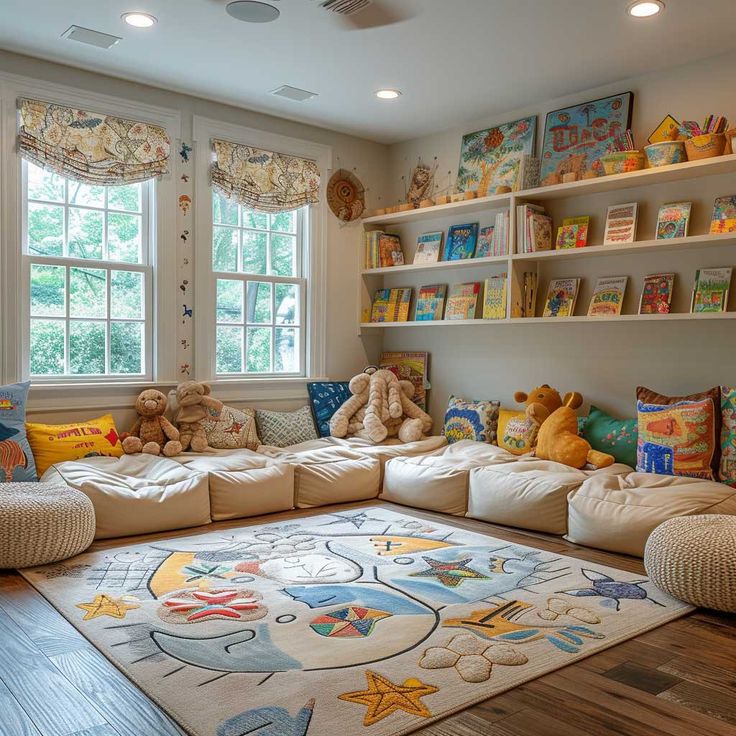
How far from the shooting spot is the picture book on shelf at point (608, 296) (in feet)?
14.6

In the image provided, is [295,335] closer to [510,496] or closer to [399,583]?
[510,496]

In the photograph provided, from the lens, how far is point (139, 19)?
364 cm

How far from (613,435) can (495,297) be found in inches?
48.3

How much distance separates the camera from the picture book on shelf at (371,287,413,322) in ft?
18.7

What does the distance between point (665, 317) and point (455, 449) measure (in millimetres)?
1509

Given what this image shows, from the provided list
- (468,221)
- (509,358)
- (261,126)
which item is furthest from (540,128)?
(261,126)

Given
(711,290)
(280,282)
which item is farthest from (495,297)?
(280,282)

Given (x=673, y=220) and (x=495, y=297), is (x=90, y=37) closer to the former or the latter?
(x=495, y=297)

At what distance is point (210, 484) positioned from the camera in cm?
410

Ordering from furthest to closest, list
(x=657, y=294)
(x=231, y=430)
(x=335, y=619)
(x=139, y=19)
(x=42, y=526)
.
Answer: (x=231, y=430)
(x=657, y=294)
(x=139, y=19)
(x=42, y=526)
(x=335, y=619)

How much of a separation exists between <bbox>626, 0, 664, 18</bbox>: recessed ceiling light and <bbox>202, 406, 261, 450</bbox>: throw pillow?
10.3 feet

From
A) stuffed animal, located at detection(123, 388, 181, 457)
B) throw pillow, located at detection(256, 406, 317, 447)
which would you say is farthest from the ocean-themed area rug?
throw pillow, located at detection(256, 406, 317, 447)

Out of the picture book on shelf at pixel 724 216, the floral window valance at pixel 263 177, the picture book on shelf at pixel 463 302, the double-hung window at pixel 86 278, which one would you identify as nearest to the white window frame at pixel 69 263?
the double-hung window at pixel 86 278

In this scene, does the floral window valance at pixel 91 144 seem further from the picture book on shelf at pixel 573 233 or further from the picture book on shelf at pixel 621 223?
the picture book on shelf at pixel 621 223
